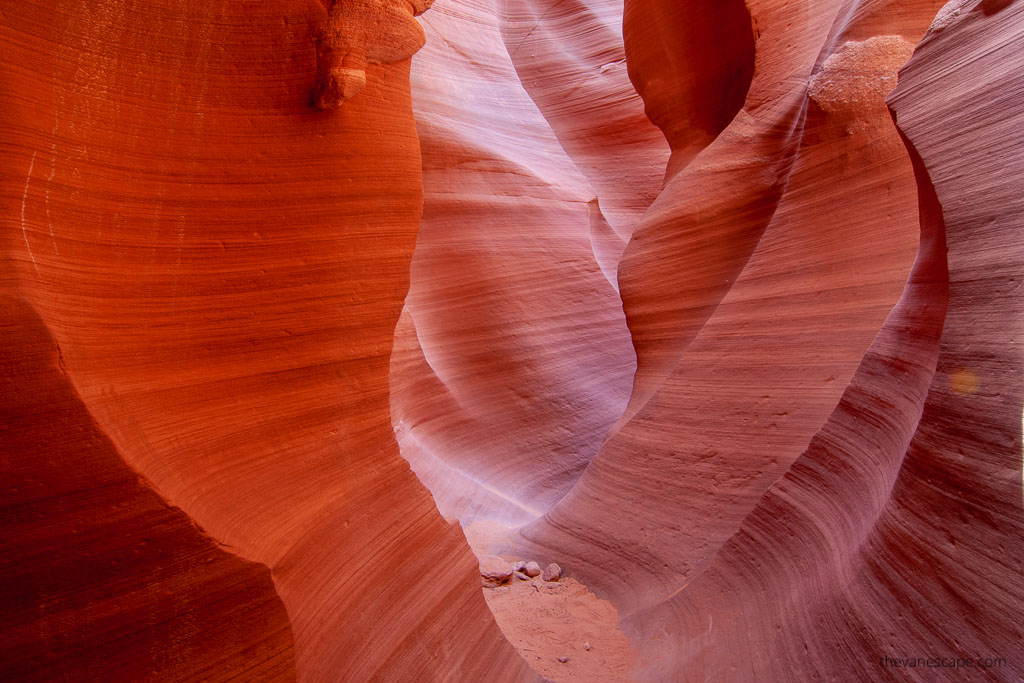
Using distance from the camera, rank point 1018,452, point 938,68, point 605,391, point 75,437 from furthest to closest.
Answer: point 605,391 < point 938,68 < point 1018,452 < point 75,437

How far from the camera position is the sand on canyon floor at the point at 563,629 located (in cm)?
366

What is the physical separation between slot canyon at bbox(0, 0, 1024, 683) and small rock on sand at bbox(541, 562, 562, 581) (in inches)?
2.2

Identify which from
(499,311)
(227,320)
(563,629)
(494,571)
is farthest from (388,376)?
(499,311)

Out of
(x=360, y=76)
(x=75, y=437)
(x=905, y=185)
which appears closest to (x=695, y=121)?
(x=905, y=185)

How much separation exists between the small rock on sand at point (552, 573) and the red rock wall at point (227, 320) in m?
1.78

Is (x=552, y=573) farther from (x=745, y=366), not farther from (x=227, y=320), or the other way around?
(x=227, y=320)

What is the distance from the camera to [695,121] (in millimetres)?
5824

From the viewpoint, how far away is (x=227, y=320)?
231 centimetres

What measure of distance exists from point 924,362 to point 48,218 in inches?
137

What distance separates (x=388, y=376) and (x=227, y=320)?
2.61 feet

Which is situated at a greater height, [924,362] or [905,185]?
[905,185]

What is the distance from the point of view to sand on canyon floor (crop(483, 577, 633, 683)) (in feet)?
12.0

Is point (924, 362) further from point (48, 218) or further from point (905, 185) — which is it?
point (48, 218)

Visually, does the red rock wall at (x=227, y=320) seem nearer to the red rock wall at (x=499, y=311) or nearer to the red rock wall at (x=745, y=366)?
the red rock wall at (x=745, y=366)
